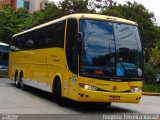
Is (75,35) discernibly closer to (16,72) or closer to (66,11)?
(16,72)

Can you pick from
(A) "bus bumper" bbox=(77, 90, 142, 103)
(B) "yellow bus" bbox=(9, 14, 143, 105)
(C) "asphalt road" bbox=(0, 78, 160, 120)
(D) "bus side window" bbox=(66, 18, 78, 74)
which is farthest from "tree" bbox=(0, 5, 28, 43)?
(A) "bus bumper" bbox=(77, 90, 142, 103)

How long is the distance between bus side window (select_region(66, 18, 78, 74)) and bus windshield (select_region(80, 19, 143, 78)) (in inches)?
15.4

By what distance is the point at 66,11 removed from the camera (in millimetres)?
40438

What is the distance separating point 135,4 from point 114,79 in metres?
29.2

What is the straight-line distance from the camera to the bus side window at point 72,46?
1475 cm

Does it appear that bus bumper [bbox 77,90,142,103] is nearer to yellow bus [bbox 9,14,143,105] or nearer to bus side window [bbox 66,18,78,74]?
yellow bus [bbox 9,14,143,105]

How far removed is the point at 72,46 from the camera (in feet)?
49.9

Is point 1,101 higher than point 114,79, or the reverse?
point 114,79

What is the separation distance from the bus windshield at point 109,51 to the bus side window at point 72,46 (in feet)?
1.28

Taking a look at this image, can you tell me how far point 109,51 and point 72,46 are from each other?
4.49 feet

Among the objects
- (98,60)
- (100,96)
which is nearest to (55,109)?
(100,96)

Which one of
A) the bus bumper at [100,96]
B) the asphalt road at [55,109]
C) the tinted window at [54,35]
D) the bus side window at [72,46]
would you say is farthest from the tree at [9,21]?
the bus bumper at [100,96]

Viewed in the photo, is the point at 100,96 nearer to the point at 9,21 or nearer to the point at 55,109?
the point at 55,109

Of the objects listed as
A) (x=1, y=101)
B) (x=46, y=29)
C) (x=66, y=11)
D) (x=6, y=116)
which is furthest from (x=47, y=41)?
(x=66, y=11)
